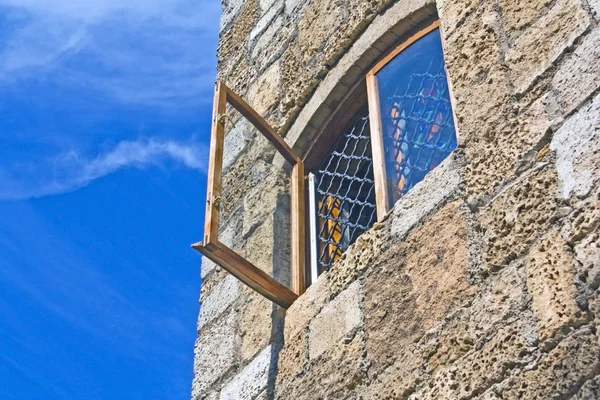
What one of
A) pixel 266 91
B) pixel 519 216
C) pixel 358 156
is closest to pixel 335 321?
pixel 519 216

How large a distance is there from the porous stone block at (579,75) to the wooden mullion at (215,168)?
4.07ft

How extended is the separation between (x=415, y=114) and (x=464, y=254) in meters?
0.96

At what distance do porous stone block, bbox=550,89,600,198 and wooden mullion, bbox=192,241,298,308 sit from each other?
1.22 metres

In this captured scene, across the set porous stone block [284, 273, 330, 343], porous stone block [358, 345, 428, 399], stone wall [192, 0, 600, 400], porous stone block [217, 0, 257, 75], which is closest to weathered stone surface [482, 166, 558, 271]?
stone wall [192, 0, 600, 400]

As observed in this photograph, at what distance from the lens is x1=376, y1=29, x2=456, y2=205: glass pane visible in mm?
3484

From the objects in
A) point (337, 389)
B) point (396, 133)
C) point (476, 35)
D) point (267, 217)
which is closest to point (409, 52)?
point (396, 133)

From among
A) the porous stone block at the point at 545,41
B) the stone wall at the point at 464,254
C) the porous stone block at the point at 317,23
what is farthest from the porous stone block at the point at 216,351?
the porous stone block at the point at 545,41

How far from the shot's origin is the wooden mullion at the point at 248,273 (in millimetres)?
3406

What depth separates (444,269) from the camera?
2875mm

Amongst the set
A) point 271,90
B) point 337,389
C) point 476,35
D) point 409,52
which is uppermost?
point 271,90

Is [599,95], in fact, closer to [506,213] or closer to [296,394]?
[506,213]

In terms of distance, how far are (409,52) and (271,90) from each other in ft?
2.82

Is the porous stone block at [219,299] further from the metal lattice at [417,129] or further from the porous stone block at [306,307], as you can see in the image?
the metal lattice at [417,129]

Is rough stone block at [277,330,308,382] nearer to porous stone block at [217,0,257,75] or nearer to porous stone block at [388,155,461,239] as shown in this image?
porous stone block at [388,155,461,239]
